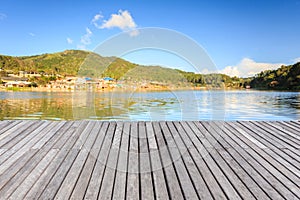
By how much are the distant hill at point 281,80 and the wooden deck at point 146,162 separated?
37557 millimetres

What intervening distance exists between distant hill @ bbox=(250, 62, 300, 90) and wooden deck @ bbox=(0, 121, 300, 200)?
37.6 m

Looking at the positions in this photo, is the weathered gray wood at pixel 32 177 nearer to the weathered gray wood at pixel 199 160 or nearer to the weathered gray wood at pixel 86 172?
the weathered gray wood at pixel 86 172

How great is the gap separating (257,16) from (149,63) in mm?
35802

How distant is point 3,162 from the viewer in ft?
7.00

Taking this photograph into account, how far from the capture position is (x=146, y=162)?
2170 millimetres

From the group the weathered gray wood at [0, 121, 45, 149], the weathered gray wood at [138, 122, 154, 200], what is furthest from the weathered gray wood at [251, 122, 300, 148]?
the weathered gray wood at [0, 121, 45, 149]

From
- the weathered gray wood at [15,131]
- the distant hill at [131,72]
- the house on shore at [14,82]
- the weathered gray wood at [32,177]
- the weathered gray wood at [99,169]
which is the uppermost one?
the distant hill at [131,72]

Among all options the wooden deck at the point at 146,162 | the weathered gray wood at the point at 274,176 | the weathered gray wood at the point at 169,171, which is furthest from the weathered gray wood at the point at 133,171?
the weathered gray wood at the point at 274,176

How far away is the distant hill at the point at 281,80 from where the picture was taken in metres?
35.5

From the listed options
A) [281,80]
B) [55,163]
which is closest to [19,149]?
[55,163]

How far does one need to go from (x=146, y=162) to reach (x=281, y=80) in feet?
140

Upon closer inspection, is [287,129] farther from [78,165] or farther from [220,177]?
[78,165]

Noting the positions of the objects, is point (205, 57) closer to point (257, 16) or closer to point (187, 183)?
point (187, 183)

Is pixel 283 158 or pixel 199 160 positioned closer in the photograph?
pixel 199 160
